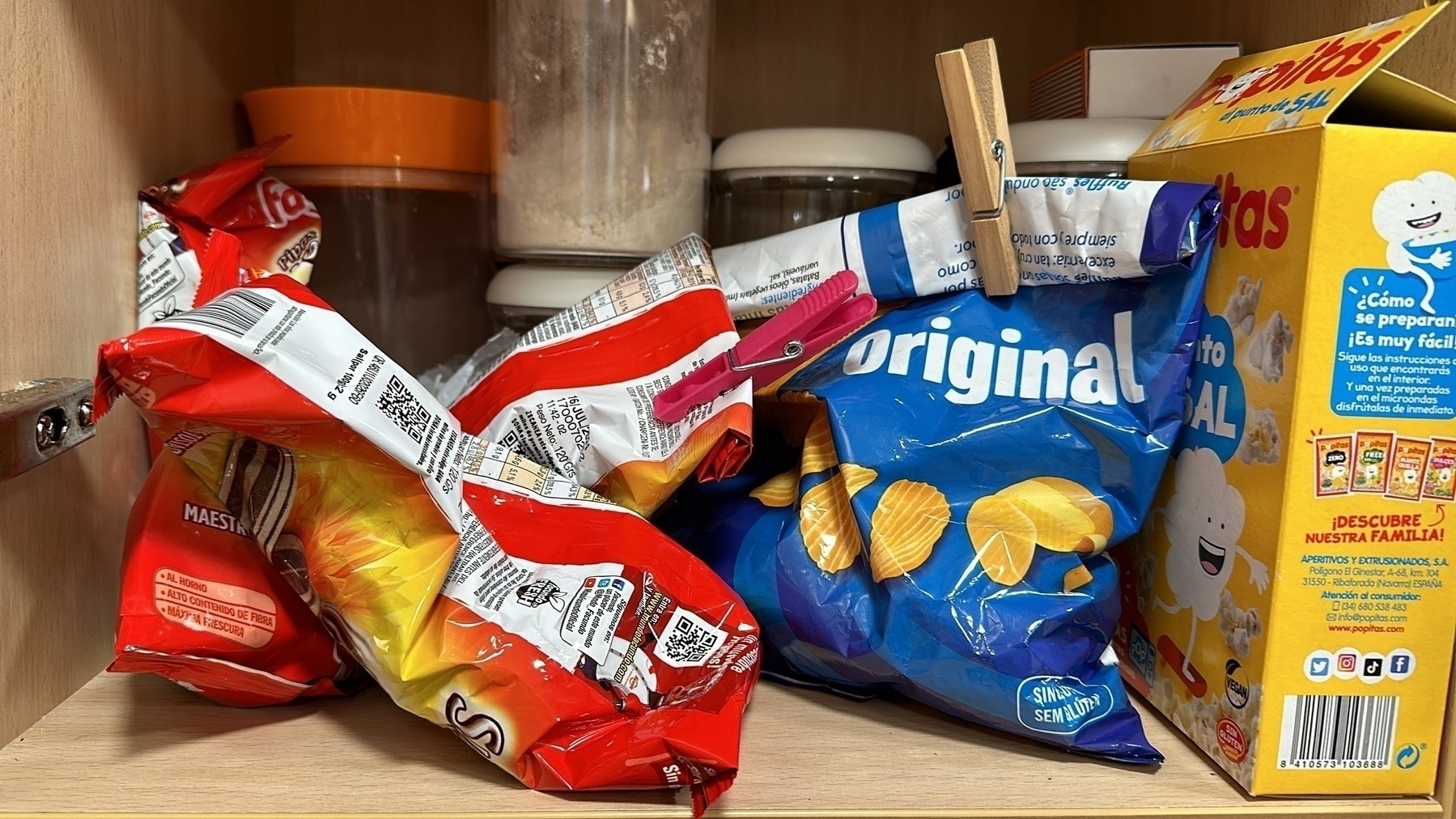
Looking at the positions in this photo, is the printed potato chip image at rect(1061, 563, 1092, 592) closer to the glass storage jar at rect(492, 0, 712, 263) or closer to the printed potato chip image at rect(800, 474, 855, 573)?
the printed potato chip image at rect(800, 474, 855, 573)

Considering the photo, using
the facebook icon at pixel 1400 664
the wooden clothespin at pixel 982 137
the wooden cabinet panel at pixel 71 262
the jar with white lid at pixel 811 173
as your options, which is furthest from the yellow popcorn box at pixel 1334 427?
the wooden cabinet panel at pixel 71 262

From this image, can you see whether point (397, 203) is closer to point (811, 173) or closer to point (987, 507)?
point (811, 173)

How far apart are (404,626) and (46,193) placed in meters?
0.29

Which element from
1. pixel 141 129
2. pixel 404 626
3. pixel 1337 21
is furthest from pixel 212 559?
pixel 1337 21

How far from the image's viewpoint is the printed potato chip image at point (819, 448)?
61 cm

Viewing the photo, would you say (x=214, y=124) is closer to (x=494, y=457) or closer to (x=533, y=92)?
(x=533, y=92)

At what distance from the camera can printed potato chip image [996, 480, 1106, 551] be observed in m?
0.57

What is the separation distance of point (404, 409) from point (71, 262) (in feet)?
0.71

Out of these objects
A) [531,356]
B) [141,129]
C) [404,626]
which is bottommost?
[404,626]

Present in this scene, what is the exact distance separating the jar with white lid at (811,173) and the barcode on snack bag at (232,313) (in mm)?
356

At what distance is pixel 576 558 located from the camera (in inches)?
21.5

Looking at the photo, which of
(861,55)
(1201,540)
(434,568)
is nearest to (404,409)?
(434,568)

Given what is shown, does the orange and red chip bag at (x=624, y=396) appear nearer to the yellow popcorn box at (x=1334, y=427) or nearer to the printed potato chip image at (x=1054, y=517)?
the printed potato chip image at (x=1054, y=517)

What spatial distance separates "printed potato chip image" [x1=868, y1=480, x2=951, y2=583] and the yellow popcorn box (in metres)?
0.15
